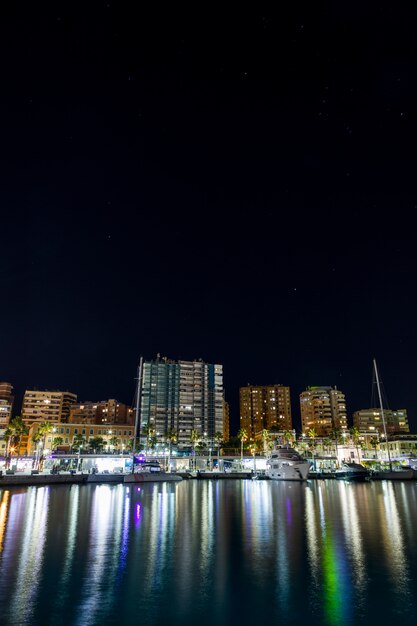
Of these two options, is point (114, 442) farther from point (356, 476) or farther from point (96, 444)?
point (356, 476)

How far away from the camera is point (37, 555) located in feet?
64.1

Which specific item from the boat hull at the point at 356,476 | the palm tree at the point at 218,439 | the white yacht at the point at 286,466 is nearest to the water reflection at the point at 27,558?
the white yacht at the point at 286,466

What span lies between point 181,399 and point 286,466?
99773 millimetres

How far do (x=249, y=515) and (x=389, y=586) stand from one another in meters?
20.2

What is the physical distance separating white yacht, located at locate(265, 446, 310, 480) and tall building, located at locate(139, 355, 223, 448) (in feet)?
287

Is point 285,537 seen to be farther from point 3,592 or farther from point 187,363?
point 187,363

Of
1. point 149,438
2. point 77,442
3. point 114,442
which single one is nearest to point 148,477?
point 77,442

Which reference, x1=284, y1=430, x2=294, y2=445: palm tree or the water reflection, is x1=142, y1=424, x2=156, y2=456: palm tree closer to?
x1=284, y1=430, x2=294, y2=445: palm tree

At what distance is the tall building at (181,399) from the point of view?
18500 cm

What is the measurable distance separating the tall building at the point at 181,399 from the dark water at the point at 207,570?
6162 inches

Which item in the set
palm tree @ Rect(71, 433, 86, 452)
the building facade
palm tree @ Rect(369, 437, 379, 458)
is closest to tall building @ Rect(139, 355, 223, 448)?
the building facade

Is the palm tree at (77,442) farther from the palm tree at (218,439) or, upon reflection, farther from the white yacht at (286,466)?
the white yacht at (286,466)

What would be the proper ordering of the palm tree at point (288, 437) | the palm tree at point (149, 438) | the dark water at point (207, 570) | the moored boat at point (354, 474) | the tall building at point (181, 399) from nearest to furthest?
1. the dark water at point (207, 570)
2. the moored boat at point (354, 474)
3. the palm tree at point (149, 438)
4. the palm tree at point (288, 437)
5. the tall building at point (181, 399)

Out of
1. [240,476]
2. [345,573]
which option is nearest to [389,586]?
[345,573]
